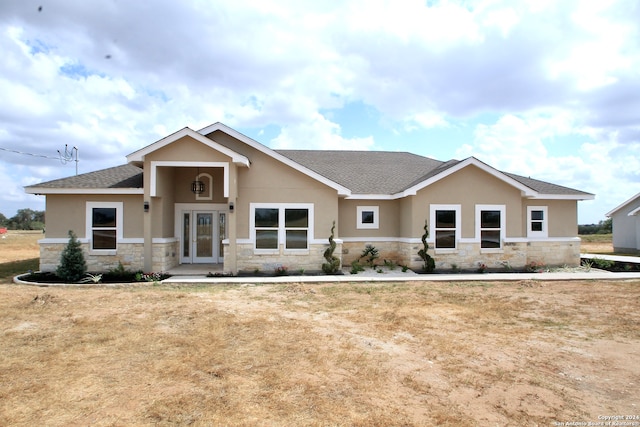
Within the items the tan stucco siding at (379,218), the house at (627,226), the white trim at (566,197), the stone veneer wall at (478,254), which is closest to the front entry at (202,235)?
the tan stucco siding at (379,218)

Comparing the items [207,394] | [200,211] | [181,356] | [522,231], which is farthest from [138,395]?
[522,231]

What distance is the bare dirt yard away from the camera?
4336 mm

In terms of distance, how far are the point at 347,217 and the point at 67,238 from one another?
1059 cm

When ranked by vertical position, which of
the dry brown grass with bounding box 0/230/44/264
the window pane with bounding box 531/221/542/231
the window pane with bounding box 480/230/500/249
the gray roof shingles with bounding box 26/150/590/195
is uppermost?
the gray roof shingles with bounding box 26/150/590/195

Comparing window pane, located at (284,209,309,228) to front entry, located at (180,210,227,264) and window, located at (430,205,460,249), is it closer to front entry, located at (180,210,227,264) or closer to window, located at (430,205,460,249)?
Result: front entry, located at (180,210,227,264)

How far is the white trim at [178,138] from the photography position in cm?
1337

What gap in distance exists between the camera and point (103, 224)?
14.2m

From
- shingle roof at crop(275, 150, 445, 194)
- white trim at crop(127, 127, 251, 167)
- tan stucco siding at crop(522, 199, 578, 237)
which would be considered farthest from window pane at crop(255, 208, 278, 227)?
tan stucco siding at crop(522, 199, 578, 237)

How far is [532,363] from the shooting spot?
5809mm

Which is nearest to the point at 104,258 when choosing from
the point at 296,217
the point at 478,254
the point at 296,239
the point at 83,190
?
the point at 83,190

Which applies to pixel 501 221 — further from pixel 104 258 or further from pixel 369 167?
pixel 104 258

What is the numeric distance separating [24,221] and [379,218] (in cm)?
7788

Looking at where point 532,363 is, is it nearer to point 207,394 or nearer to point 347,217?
point 207,394

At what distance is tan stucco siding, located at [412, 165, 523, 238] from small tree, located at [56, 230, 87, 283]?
12077 millimetres
